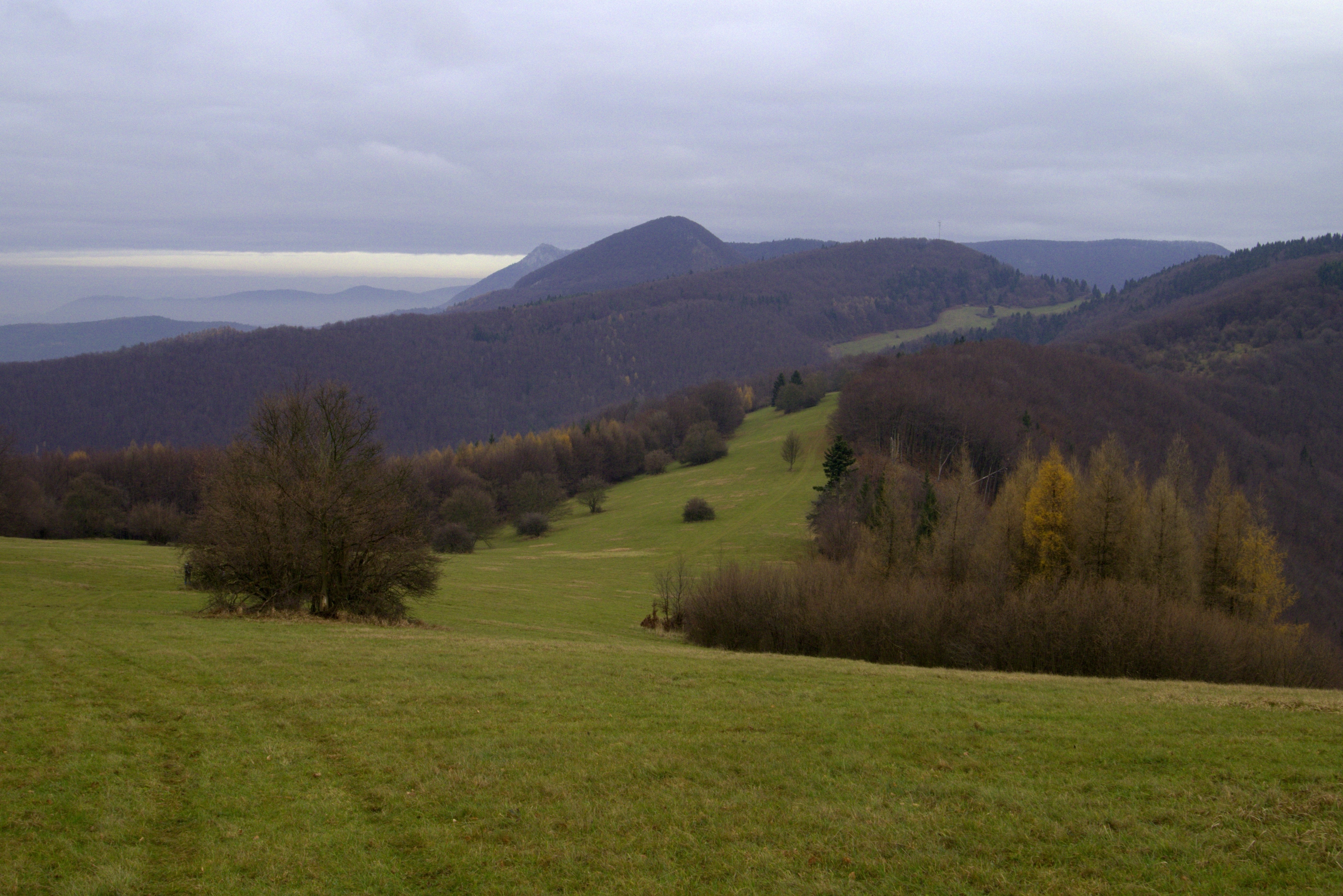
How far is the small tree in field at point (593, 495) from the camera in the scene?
11169 cm

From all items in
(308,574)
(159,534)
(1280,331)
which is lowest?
(159,534)

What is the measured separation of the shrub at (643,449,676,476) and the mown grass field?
109 m

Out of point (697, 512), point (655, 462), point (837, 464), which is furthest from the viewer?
point (655, 462)

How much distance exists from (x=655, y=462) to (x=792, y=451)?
27.0m

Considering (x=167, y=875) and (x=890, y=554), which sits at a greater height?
(x=167, y=875)

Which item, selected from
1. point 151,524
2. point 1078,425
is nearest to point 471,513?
point 151,524

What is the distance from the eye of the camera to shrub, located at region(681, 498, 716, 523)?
9444 centimetres

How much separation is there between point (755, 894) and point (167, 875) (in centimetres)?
669

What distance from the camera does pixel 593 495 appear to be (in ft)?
368

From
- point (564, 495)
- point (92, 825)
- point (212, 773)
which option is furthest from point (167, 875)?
point (564, 495)

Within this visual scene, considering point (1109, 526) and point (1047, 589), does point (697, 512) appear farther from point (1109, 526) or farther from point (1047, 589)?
point (1047, 589)

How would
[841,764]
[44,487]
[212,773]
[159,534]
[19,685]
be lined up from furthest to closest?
[44,487] → [159,534] → [19,685] → [841,764] → [212,773]

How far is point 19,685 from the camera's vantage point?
15.1 metres

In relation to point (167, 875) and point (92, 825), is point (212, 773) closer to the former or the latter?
point (92, 825)
